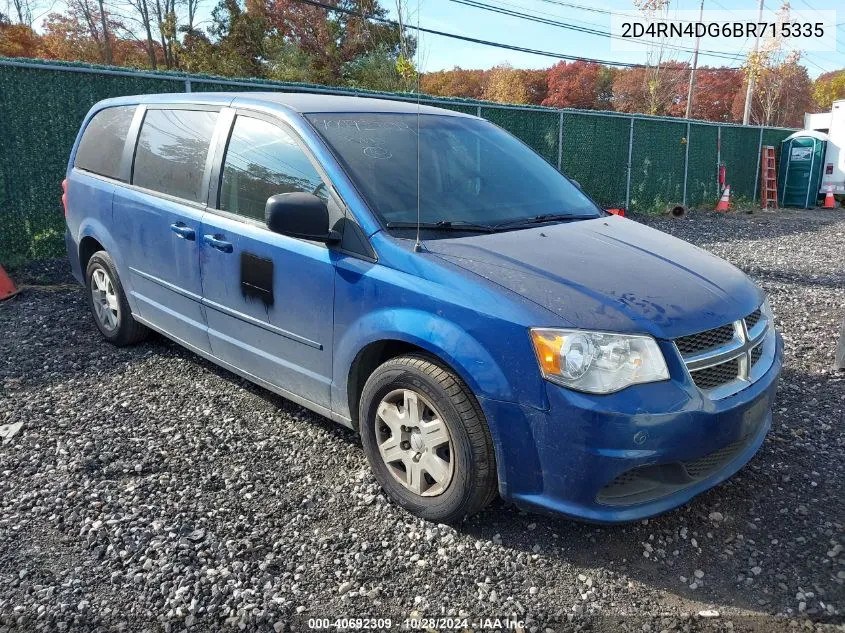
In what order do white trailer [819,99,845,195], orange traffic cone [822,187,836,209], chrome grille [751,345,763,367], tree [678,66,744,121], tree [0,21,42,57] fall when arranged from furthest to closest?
tree [678,66,744,121], tree [0,21,42,57], white trailer [819,99,845,195], orange traffic cone [822,187,836,209], chrome grille [751,345,763,367]

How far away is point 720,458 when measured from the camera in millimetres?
2770

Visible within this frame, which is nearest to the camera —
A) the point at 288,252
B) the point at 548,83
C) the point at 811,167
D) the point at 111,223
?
the point at 288,252

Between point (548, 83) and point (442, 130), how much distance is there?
52.3m

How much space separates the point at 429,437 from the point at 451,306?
1.92 feet

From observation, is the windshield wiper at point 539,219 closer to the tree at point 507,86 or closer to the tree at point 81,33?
the tree at point 81,33

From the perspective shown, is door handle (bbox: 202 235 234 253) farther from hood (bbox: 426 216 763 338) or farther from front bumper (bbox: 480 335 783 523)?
front bumper (bbox: 480 335 783 523)

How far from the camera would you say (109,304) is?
491cm

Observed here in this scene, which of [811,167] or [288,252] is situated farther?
[811,167]

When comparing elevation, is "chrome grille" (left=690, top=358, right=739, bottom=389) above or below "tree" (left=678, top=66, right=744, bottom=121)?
below

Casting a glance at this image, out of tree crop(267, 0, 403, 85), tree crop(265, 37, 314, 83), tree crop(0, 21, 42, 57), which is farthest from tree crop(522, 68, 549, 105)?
tree crop(0, 21, 42, 57)

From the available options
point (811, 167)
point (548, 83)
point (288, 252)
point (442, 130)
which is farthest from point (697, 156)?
point (548, 83)

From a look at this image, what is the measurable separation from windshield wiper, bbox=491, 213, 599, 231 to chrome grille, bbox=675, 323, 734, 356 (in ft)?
3.41

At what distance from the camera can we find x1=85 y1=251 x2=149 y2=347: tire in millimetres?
4719

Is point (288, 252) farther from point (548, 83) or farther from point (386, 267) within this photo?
point (548, 83)
